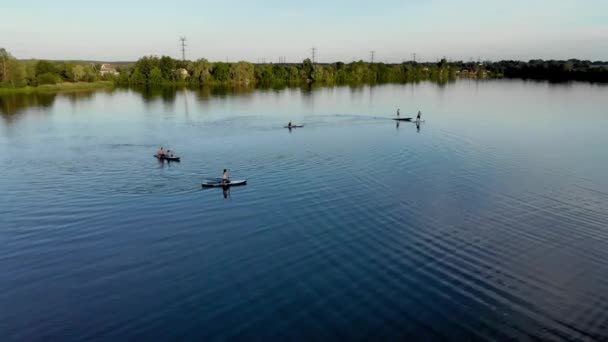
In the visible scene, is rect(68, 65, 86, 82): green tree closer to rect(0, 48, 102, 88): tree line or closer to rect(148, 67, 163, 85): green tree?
rect(0, 48, 102, 88): tree line

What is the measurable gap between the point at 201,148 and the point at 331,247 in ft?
108

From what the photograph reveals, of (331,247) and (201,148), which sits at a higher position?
(201,148)

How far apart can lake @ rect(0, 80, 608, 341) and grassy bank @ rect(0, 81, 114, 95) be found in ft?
289

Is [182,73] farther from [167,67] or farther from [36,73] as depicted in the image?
[36,73]

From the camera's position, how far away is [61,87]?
146 metres

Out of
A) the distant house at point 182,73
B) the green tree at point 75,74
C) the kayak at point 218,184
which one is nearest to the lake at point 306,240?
the kayak at point 218,184

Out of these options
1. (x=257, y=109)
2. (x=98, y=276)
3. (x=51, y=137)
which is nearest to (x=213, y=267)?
(x=98, y=276)

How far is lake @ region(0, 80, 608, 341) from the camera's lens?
19.2 m

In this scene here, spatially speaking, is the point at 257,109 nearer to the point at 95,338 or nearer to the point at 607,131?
the point at 607,131

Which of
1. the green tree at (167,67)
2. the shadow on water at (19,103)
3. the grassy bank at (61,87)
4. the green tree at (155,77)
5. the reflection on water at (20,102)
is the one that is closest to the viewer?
the shadow on water at (19,103)

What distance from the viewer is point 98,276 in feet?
74.4

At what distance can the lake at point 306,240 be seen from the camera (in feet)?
62.8

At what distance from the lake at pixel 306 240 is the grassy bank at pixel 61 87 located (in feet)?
289

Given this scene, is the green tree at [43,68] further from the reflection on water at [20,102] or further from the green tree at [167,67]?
the green tree at [167,67]
